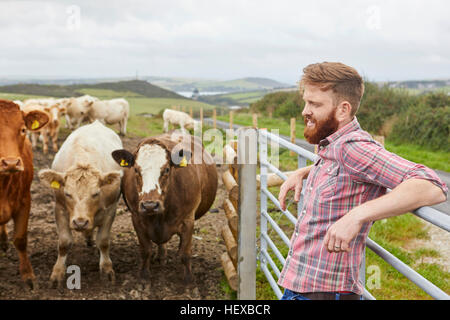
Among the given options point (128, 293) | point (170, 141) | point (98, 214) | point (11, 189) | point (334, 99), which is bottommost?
point (128, 293)

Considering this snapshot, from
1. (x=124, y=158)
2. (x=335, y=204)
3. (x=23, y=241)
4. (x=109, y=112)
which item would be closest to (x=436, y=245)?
(x=124, y=158)

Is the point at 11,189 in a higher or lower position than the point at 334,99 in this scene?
lower

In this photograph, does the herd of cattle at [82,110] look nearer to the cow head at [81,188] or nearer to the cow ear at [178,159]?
the cow head at [81,188]

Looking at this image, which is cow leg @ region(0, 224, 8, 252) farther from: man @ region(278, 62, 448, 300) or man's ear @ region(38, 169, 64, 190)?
man @ region(278, 62, 448, 300)

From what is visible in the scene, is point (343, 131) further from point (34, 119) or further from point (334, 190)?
point (34, 119)

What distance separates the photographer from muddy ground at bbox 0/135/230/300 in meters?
4.51

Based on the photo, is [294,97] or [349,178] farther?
[294,97]

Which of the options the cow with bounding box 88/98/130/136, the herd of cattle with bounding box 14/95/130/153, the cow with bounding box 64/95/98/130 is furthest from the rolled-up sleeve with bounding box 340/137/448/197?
the cow with bounding box 88/98/130/136

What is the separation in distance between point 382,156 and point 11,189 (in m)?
4.09

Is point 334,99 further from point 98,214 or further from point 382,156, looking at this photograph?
point 98,214

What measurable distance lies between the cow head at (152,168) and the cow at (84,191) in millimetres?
469

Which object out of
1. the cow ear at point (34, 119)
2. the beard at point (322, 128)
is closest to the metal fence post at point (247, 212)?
the beard at point (322, 128)

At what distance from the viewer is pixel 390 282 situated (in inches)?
180
